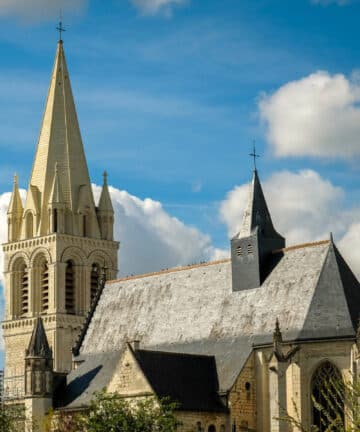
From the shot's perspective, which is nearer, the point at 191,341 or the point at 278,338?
the point at 278,338

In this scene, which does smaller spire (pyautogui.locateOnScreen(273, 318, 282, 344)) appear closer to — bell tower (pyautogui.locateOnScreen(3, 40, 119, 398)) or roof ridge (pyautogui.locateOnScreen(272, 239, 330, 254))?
roof ridge (pyautogui.locateOnScreen(272, 239, 330, 254))

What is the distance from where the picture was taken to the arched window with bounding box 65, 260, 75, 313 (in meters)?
85.8

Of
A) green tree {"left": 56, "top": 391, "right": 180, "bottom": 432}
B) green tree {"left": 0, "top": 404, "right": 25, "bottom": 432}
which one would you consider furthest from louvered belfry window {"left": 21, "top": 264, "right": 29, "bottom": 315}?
green tree {"left": 56, "top": 391, "right": 180, "bottom": 432}

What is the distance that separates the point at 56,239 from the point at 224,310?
2504 cm

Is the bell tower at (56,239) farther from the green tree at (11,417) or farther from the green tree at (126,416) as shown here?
the green tree at (126,416)

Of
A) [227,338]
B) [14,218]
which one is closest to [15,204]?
[14,218]

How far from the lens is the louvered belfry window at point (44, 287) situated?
8607 centimetres

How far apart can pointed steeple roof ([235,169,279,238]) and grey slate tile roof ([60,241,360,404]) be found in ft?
5.36

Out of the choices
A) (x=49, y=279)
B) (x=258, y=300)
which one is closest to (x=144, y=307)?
(x=258, y=300)

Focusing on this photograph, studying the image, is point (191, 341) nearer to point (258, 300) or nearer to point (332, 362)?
point (258, 300)

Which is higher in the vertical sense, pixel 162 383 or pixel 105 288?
pixel 105 288

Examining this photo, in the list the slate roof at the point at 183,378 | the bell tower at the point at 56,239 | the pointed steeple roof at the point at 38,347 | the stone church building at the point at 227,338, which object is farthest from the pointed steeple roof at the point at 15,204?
the slate roof at the point at 183,378

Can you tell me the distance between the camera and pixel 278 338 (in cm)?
5712

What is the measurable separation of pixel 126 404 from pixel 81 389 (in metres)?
11.4
